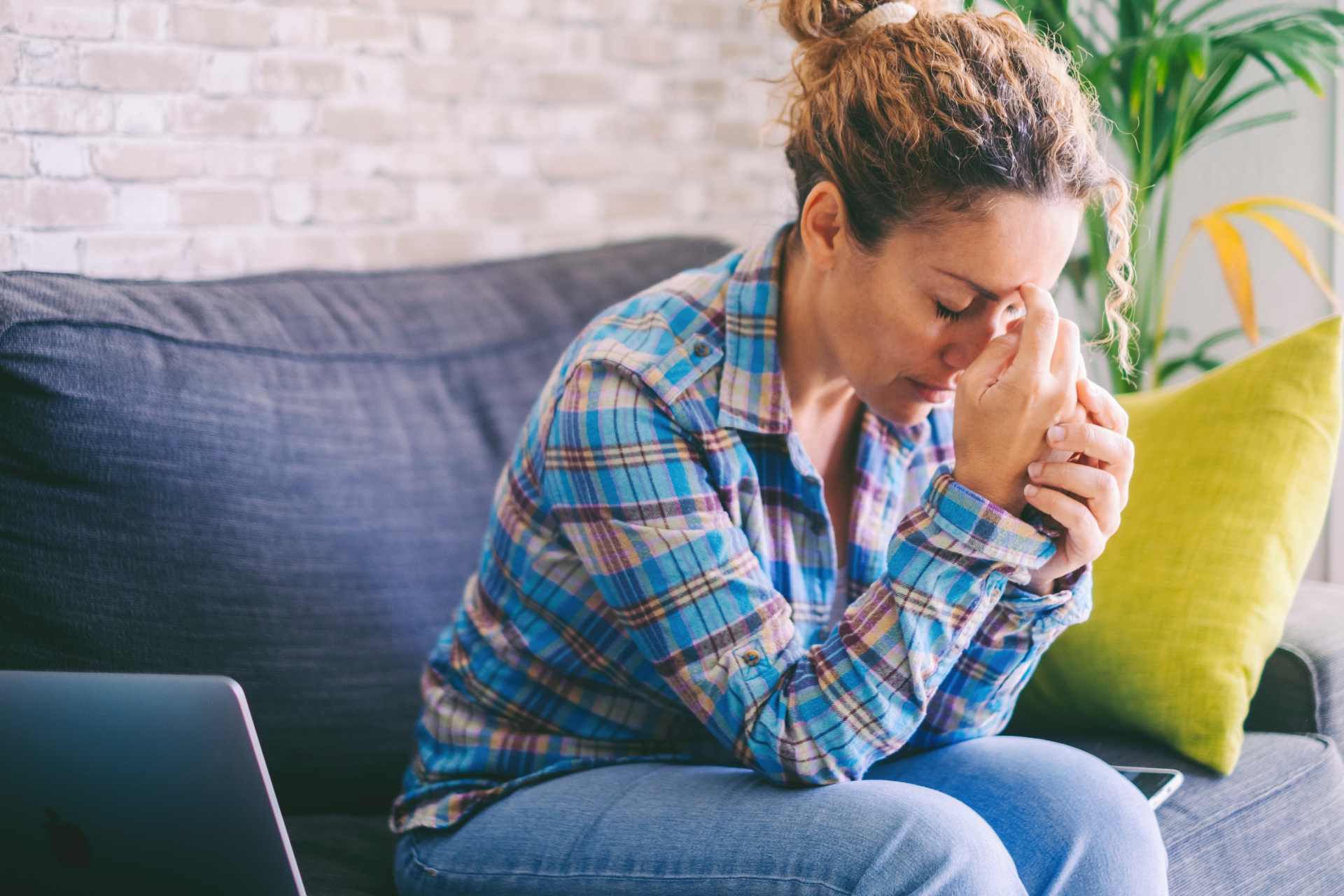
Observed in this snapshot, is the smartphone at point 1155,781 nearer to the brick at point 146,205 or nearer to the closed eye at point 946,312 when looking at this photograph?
the closed eye at point 946,312

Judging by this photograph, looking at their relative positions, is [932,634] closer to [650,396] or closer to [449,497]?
[650,396]

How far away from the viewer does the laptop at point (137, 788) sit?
2.72 ft

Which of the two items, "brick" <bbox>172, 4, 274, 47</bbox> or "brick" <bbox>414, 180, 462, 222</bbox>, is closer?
"brick" <bbox>172, 4, 274, 47</bbox>

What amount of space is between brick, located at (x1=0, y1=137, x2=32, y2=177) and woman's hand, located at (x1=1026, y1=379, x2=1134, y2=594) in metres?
1.28

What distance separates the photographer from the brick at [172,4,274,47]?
1681mm

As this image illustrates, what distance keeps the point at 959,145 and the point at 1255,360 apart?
0.52 metres

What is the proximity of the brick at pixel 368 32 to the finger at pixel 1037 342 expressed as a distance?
1.27 metres

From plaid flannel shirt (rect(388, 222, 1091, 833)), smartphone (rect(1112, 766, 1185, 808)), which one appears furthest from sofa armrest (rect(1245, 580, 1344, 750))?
plaid flannel shirt (rect(388, 222, 1091, 833))

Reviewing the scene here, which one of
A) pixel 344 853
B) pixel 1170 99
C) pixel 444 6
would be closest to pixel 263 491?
pixel 344 853

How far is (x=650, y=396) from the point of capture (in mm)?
1046

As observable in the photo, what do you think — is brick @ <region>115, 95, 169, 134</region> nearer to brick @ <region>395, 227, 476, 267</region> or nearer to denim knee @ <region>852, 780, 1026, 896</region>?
brick @ <region>395, 227, 476, 267</region>

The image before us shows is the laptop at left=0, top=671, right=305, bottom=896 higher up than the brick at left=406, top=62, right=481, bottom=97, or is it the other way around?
the brick at left=406, top=62, right=481, bottom=97

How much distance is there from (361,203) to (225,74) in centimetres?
28

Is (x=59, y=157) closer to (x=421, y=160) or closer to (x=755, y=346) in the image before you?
(x=421, y=160)
